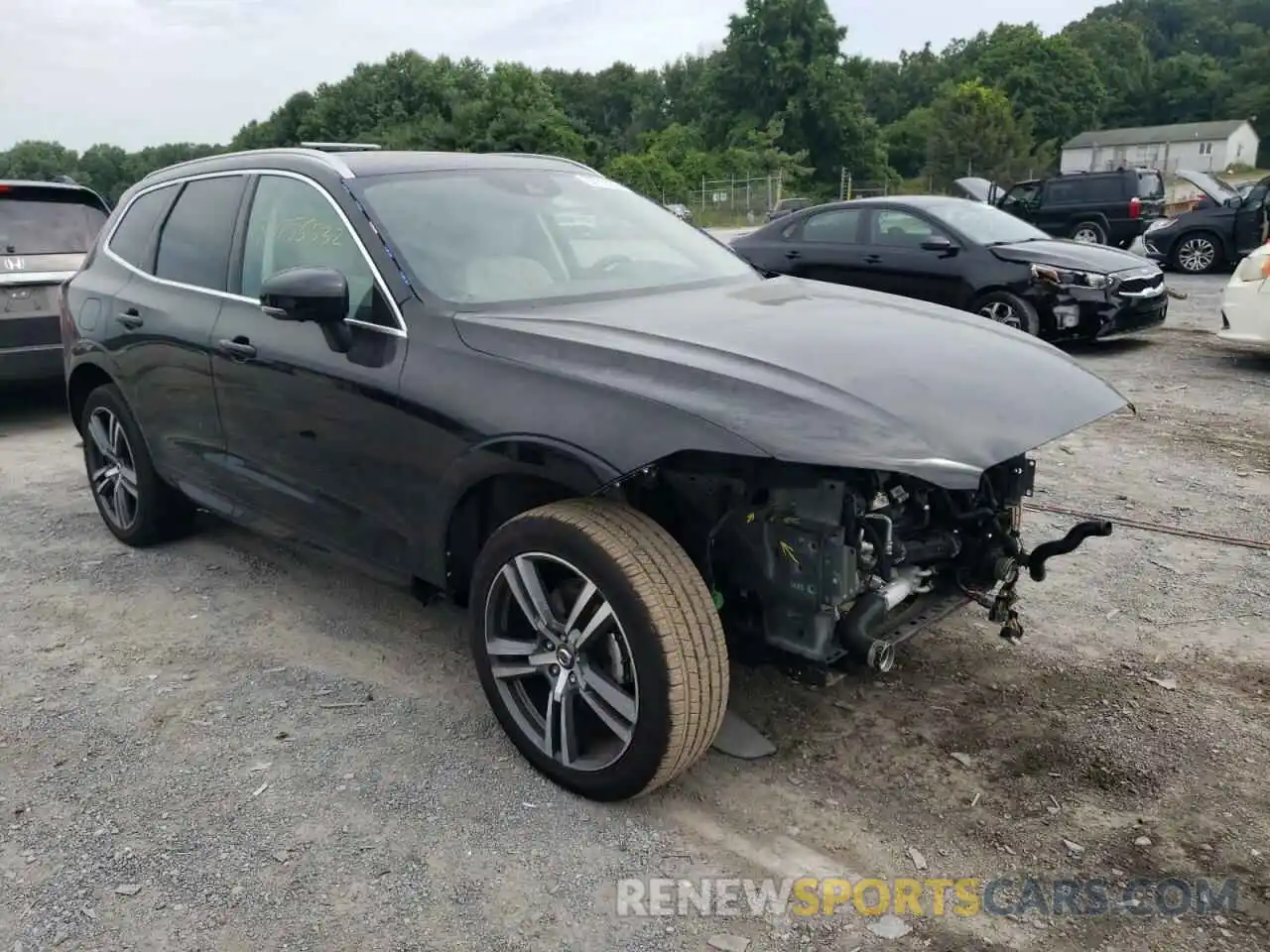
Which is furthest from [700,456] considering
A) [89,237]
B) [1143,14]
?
[1143,14]

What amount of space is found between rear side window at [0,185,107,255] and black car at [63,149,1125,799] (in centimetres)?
420

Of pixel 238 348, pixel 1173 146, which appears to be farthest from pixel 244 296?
pixel 1173 146

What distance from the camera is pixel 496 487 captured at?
10.4 feet

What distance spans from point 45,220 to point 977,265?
768 cm

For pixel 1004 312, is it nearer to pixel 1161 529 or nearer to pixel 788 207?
pixel 1161 529

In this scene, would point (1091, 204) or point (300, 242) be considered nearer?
point (300, 242)

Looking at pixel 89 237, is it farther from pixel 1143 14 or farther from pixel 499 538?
pixel 1143 14

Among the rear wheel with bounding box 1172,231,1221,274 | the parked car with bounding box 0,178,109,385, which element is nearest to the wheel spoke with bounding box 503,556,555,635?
the parked car with bounding box 0,178,109,385

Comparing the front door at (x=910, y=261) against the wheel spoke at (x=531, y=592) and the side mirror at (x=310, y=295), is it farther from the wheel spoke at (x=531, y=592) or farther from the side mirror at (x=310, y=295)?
the wheel spoke at (x=531, y=592)

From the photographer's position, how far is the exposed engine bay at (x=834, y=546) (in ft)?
8.96

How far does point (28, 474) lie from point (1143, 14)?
14012 cm

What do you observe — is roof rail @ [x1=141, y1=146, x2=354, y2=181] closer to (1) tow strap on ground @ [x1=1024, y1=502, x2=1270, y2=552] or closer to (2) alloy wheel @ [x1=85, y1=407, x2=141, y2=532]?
(2) alloy wheel @ [x1=85, y1=407, x2=141, y2=532]

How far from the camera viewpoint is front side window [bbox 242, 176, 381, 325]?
3.45 m

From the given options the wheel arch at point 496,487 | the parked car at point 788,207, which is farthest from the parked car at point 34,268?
the parked car at point 788,207
